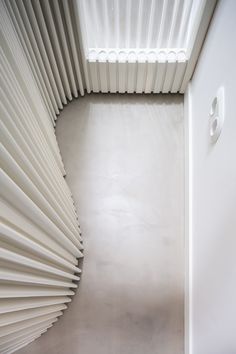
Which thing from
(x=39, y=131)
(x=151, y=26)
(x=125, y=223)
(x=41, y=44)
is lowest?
(x=125, y=223)

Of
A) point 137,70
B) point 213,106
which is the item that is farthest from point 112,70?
point 213,106

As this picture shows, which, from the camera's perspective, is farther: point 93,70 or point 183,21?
point 93,70

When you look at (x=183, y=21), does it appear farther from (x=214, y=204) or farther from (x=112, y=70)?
(x=214, y=204)

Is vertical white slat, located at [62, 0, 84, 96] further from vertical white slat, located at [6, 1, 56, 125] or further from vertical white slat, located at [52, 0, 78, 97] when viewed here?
vertical white slat, located at [6, 1, 56, 125]

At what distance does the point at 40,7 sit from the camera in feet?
4.95

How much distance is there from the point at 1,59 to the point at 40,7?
2.22 feet

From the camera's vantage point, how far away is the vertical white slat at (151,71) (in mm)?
1993

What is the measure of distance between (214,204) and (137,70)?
3.90 feet

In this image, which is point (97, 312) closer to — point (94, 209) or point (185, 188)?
point (94, 209)

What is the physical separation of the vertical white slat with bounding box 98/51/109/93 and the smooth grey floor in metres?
0.13

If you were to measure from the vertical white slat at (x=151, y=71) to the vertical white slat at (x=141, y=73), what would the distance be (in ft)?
0.08

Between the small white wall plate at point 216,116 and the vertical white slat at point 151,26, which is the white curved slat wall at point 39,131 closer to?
the vertical white slat at point 151,26

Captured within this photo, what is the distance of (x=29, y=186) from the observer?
1031mm

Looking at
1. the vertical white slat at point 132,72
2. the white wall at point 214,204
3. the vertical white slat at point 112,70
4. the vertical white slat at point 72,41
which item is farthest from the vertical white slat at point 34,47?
the white wall at point 214,204
